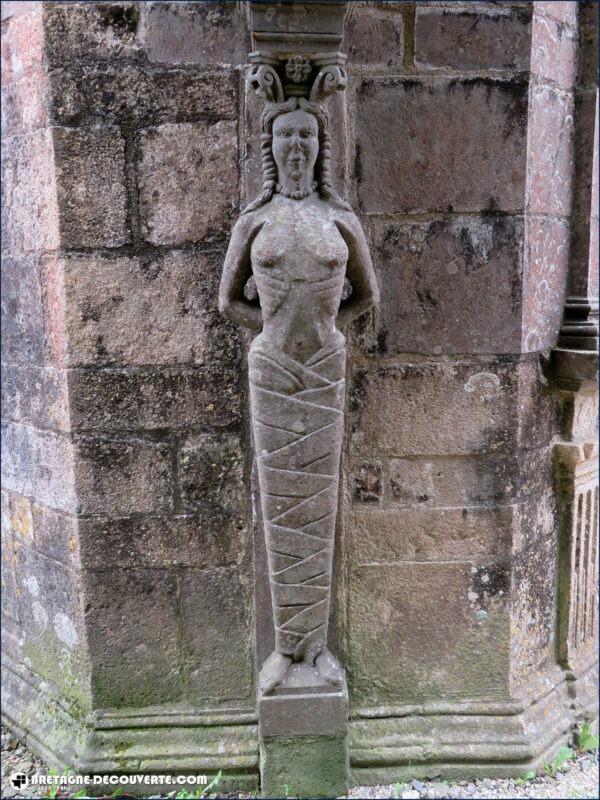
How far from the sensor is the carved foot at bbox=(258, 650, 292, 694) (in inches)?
92.7

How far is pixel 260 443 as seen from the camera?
229 cm

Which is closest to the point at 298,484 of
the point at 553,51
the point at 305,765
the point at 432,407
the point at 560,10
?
the point at 432,407

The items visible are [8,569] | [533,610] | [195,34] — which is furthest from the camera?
[8,569]

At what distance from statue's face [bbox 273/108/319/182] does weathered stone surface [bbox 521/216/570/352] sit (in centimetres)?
93

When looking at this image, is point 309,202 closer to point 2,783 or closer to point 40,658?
point 40,658

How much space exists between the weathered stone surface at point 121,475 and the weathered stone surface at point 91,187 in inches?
30.8

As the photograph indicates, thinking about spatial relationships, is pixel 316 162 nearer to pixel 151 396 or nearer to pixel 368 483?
pixel 151 396

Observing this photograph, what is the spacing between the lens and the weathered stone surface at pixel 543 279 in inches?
100.0

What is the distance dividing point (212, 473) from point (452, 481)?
0.97 meters

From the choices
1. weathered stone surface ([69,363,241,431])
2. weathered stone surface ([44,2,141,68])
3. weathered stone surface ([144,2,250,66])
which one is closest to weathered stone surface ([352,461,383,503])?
weathered stone surface ([69,363,241,431])

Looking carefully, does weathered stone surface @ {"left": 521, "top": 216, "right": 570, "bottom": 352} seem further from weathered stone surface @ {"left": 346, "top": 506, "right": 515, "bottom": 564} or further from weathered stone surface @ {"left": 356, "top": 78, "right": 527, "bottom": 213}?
weathered stone surface @ {"left": 346, "top": 506, "right": 515, "bottom": 564}

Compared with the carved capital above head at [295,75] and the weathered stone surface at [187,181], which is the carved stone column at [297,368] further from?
the weathered stone surface at [187,181]

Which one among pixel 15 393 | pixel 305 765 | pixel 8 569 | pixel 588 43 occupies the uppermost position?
pixel 588 43

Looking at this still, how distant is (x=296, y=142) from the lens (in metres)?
2.10
